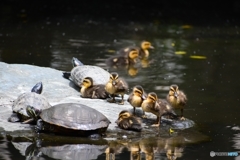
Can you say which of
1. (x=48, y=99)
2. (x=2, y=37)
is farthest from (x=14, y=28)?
(x=48, y=99)

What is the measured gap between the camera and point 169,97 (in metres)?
7.44

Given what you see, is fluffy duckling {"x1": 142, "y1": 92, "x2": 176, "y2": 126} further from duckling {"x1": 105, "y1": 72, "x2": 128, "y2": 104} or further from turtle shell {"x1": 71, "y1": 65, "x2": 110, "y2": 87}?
turtle shell {"x1": 71, "y1": 65, "x2": 110, "y2": 87}

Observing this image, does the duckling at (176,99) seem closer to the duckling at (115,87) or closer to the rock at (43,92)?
the rock at (43,92)

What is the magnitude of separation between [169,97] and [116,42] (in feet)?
18.8

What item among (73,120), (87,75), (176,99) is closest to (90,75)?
(87,75)

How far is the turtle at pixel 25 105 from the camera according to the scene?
6754 millimetres

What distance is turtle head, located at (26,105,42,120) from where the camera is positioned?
6.65 metres

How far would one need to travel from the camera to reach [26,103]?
6.79 meters

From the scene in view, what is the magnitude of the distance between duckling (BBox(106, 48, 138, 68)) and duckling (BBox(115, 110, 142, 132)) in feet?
14.0

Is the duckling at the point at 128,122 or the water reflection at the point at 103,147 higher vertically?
the duckling at the point at 128,122

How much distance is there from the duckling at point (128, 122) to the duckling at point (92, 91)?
3.53ft

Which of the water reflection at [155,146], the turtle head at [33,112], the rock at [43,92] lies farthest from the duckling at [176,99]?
the turtle head at [33,112]

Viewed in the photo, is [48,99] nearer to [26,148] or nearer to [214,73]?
[26,148]

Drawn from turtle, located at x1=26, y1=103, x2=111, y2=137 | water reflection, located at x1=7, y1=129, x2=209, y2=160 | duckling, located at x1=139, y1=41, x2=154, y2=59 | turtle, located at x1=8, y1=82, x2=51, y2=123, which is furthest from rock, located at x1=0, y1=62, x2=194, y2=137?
duckling, located at x1=139, y1=41, x2=154, y2=59
